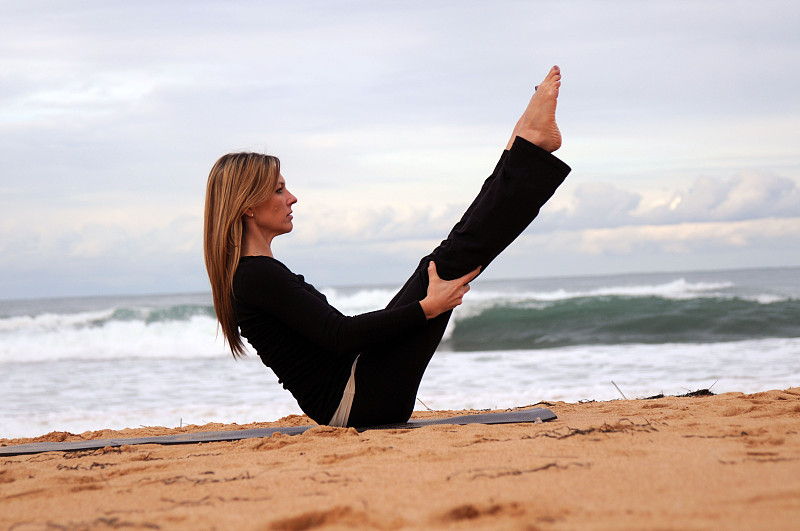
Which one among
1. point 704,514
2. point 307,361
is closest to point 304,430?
point 307,361

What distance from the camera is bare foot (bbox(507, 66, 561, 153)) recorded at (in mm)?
2768

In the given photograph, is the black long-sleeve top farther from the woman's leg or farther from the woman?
the woman's leg

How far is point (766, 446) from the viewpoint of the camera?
2047 mm

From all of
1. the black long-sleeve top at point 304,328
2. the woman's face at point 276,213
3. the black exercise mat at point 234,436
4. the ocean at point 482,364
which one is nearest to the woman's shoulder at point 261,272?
the black long-sleeve top at point 304,328

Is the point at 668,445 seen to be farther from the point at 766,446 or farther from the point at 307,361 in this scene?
the point at 307,361

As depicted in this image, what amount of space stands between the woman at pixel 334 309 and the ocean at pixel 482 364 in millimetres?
2338

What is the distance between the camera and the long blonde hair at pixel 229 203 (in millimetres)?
2861

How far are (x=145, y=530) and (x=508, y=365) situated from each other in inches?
277

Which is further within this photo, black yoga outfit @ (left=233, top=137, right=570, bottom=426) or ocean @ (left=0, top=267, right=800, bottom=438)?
ocean @ (left=0, top=267, right=800, bottom=438)

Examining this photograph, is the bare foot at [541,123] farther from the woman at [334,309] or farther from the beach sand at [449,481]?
the beach sand at [449,481]

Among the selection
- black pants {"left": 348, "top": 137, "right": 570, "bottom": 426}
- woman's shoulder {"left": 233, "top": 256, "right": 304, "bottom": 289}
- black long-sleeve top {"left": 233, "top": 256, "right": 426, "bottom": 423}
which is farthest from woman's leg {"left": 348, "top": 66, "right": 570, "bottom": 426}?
woman's shoulder {"left": 233, "top": 256, "right": 304, "bottom": 289}

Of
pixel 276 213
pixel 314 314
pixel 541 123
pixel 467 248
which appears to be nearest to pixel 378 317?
pixel 314 314

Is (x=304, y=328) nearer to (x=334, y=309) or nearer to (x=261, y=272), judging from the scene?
(x=334, y=309)

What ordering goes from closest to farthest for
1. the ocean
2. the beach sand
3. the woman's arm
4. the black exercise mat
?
the beach sand, the woman's arm, the black exercise mat, the ocean
